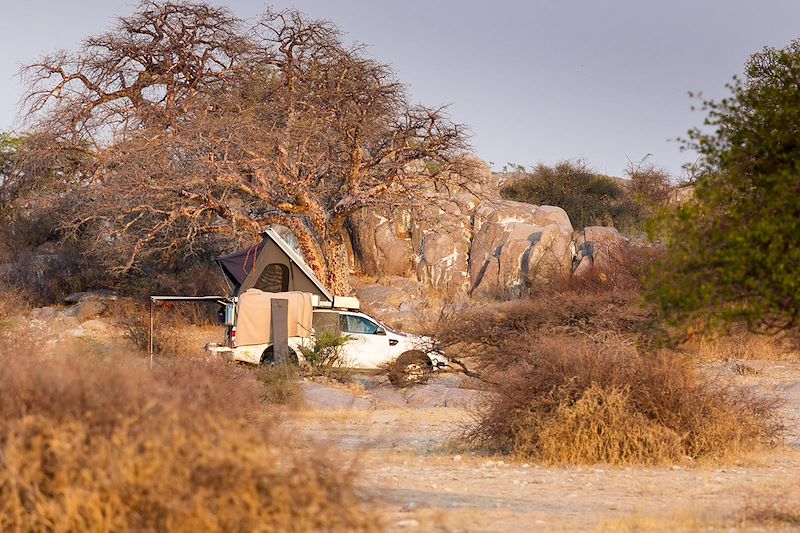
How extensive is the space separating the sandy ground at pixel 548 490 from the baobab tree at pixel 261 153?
15.8m

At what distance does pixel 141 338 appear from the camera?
88.5 ft

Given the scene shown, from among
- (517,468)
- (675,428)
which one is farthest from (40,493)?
(675,428)

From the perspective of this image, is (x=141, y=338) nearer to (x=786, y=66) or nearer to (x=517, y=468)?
(x=517, y=468)

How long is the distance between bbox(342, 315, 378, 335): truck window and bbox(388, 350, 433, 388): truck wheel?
5.14 feet

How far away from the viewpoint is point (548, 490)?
10.1m

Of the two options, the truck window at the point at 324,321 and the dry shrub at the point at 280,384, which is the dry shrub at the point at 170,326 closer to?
the dry shrub at the point at 280,384

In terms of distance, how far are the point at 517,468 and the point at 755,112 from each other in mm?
4746

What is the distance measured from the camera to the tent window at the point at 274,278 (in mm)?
28531

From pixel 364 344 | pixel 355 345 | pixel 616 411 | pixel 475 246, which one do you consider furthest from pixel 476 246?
pixel 616 411

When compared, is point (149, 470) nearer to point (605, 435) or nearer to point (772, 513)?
point (772, 513)

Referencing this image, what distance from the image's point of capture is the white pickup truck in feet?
74.4

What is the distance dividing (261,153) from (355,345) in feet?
29.3

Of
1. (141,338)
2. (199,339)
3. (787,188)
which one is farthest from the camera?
(199,339)

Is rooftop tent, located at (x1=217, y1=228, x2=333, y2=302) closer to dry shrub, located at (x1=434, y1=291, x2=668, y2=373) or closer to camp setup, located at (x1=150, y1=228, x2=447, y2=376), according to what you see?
camp setup, located at (x1=150, y1=228, x2=447, y2=376)
